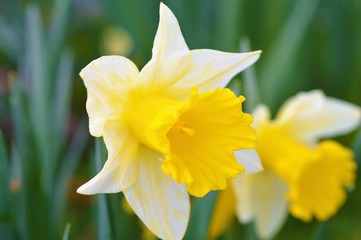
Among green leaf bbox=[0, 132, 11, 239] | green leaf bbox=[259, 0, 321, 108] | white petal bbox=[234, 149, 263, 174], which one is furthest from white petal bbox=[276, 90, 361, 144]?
green leaf bbox=[0, 132, 11, 239]

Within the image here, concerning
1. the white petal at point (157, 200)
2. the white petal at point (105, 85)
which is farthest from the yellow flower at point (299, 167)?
the white petal at point (105, 85)

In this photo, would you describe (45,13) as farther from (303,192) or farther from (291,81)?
(303,192)

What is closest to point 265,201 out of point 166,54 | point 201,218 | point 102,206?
point 201,218

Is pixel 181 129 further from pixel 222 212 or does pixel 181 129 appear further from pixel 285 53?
pixel 285 53

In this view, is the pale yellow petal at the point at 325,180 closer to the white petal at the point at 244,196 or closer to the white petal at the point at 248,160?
the white petal at the point at 244,196

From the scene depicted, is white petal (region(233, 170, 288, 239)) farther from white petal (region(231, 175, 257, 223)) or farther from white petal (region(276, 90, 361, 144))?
white petal (region(276, 90, 361, 144))

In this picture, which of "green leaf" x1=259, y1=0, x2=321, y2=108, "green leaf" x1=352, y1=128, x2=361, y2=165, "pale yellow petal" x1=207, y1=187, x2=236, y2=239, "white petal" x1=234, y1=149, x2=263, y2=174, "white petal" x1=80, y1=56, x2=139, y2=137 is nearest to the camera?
"white petal" x1=80, y1=56, x2=139, y2=137
